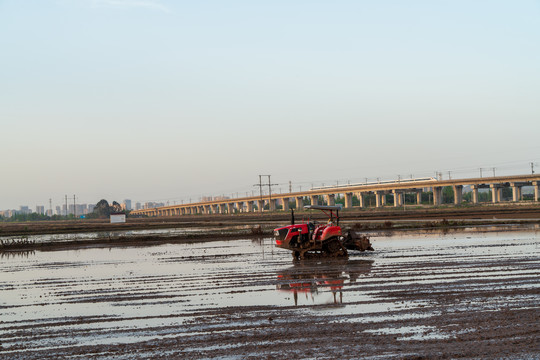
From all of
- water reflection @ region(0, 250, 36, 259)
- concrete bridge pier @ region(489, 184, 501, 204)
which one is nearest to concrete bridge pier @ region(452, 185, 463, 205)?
concrete bridge pier @ region(489, 184, 501, 204)

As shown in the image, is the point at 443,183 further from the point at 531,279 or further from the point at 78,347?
the point at 78,347

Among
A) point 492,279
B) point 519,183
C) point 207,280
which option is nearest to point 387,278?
Result: point 492,279

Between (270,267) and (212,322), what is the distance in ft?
36.2

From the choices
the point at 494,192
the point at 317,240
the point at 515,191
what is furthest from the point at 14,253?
the point at 494,192

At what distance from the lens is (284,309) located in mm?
14273

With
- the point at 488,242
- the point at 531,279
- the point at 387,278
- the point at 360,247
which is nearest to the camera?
the point at 531,279

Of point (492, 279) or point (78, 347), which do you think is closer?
point (78, 347)

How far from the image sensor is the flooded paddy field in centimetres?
1048

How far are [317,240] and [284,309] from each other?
12114 millimetres

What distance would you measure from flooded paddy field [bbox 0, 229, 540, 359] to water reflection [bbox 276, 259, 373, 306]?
0.20 feet

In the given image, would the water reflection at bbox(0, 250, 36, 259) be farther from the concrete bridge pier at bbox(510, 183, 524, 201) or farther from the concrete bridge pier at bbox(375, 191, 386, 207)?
the concrete bridge pier at bbox(375, 191, 386, 207)

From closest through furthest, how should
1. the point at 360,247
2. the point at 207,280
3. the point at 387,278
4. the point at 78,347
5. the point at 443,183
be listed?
the point at 78,347, the point at 387,278, the point at 207,280, the point at 360,247, the point at 443,183

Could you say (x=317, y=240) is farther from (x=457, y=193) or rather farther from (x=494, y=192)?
(x=457, y=193)

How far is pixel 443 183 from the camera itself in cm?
13788
